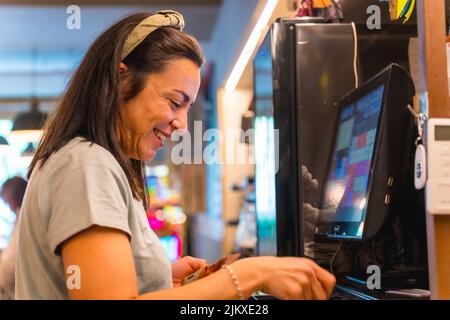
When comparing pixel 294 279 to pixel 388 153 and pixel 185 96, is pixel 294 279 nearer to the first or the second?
pixel 185 96

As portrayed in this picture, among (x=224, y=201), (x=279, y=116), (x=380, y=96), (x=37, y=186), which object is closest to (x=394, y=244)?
(x=380, y=96)

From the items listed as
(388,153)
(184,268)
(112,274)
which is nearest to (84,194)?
(112,274)

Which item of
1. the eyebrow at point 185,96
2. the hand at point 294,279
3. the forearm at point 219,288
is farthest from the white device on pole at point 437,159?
the eyebrow at point 185,96

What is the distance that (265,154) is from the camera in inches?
89.7

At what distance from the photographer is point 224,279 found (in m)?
1.00

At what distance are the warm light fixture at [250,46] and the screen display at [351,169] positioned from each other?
35.7 inches

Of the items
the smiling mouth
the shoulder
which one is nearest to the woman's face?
the smiling mouth

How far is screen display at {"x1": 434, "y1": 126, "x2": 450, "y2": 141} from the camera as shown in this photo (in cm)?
111

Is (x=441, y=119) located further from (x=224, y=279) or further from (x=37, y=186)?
(x=37, y=186)

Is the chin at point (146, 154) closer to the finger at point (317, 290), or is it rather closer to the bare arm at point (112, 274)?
the bare arm at point (112, 274)

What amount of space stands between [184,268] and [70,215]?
614 mm

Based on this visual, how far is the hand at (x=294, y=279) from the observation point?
1.00m

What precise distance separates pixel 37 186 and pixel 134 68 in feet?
1.15
